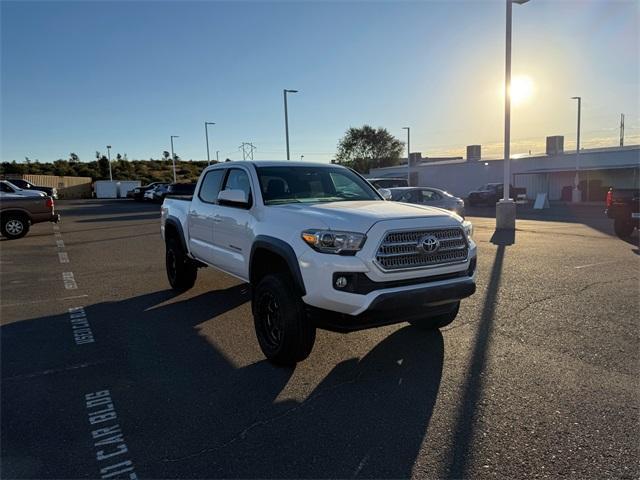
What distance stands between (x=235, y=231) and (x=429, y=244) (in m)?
2.22

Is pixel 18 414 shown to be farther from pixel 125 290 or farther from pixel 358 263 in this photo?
pixel 125 290

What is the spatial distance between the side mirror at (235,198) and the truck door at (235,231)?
6 centimetres

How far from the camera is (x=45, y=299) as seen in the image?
715cm

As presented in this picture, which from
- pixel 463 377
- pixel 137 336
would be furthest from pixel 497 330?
pixel 137 336

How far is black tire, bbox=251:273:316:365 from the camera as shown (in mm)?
4082

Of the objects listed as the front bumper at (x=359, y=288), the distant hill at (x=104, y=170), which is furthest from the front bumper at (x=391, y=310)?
the distant hill at (x=104, y=170)

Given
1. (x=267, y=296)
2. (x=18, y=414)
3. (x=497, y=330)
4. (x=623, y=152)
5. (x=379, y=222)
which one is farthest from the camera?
(x=623, y=152)

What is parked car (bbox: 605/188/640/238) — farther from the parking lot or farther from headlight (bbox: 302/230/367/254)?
headlight (bbox: 302/230/367/254)

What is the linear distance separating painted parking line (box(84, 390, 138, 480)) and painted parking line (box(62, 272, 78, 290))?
4.72 meters

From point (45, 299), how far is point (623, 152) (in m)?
38.2

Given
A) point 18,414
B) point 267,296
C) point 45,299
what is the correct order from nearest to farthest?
point 18,414 → point 267,296 → point 45,299

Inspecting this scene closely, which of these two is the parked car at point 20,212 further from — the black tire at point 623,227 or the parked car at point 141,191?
the parked car at point 141,191

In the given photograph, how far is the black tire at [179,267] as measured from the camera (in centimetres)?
732

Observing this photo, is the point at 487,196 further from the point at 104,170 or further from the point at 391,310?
the point at 104,170
